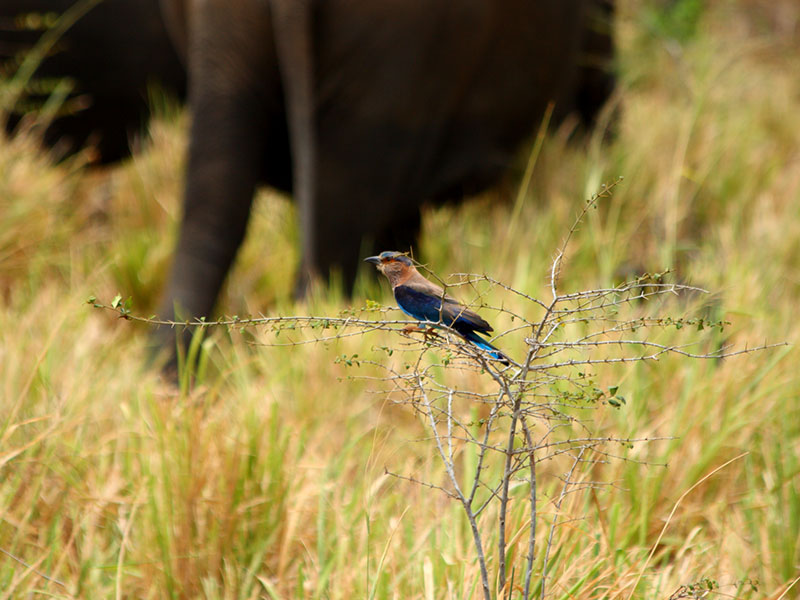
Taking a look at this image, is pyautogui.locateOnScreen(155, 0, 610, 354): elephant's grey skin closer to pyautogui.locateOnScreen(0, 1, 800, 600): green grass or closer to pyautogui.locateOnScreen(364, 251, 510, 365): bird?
pyautogui.locateOnScreen(0, 1, 800, 600): green grass

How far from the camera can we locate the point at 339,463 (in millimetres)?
2719

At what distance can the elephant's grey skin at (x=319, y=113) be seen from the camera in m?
3.77

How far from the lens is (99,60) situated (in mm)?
5254

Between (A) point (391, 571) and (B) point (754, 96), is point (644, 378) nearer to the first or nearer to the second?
(A) point (391, 571)

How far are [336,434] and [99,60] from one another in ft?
9.95

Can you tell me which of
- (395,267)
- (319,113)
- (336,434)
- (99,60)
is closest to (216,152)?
(319,113)

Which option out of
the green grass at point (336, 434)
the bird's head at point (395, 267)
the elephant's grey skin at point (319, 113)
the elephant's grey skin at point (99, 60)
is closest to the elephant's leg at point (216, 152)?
the elephant's grey skin at point (319, 113)

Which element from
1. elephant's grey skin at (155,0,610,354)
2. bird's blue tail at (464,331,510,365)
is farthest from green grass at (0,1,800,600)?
bird's blue tail at (464,331,510,365)

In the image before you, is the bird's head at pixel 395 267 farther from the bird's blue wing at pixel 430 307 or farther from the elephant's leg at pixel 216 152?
the elephant's leg at pixel 216 152

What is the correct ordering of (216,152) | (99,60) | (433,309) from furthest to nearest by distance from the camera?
(99,60), (216,152), (433,309)

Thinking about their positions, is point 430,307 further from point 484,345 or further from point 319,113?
point 319,113

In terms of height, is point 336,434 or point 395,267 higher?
point 336,434

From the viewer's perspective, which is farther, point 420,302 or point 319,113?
point 319,113

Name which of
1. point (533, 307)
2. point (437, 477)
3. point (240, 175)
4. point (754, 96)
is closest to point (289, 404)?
point (437, 477)
